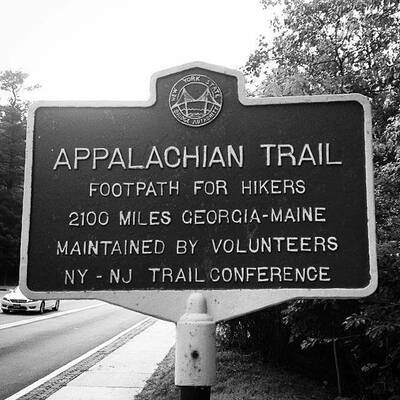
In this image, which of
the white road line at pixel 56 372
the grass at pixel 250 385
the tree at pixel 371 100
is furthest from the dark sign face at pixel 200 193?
the white road line at pixel 56 372

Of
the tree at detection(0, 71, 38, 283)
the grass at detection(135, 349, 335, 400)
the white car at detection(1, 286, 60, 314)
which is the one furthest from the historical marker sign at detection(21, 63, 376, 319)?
the tree at detection(0, 71, 38, 283)

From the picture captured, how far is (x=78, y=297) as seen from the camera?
8.23 feet

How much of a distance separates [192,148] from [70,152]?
0.68 metres

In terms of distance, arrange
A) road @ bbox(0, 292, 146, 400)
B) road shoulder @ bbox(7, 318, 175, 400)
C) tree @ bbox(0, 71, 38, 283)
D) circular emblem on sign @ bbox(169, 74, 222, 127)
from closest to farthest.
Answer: circular emblem on sign @ bbox(169, 74, 222, 127) → road shoulder @ bbox(7, 318, 175, 400) → road @ bbox(0, 292, 146, 400) → tree @ bbox(0, 71, 38, 283)

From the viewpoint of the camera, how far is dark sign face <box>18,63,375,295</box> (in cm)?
256

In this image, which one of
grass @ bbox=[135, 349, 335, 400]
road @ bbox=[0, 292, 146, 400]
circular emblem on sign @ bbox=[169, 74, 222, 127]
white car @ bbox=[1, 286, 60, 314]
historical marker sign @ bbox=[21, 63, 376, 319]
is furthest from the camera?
white car @ bbox=[1, 286, 60, 314]

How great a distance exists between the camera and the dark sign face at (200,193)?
2.56 m

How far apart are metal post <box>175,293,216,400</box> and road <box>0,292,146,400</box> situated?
5138 mm

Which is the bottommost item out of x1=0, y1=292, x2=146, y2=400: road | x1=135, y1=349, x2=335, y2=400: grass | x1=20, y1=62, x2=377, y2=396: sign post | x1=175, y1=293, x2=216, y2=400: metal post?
x1=0, y1=292, x2=146, y2=400: road

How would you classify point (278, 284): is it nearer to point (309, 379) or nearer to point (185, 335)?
point (185, 335)

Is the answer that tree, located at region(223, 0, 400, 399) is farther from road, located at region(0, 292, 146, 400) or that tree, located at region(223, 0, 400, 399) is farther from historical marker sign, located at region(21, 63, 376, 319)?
road, located at region(0, 292, 146, 400)

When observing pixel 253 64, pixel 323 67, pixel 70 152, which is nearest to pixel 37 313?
pixel 253 64

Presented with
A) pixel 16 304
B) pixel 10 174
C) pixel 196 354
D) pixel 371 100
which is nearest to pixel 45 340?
pixel 16 304

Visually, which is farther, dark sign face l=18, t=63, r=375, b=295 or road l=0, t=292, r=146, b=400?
road l=0, t=292, r=146, b=400
